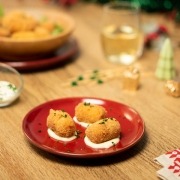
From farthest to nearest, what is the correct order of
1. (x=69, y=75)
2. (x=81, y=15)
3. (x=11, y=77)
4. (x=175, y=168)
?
(x=81, y=15), (x=69, y=75), (x=11, y=77), (x=175, y=168)

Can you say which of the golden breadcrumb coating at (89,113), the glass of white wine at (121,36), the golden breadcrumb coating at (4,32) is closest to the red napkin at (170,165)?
the golden breadcrumb coating at (89,113)

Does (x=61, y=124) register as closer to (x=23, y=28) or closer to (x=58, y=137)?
(x=58, y=137)

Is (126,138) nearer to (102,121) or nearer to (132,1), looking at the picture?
(102,121)

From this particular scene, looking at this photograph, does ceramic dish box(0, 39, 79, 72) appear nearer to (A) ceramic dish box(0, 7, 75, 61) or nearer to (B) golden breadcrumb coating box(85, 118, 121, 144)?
(A) ceramic dish box(0, 7, 75, 61)

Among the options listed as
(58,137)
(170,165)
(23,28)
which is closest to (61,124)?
(58,137)

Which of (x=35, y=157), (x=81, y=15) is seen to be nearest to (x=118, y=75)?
(x=35, y=157)

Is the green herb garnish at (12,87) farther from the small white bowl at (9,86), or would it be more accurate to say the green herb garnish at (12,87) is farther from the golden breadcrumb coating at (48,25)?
the golden breadcrumb coating at (48,25)
